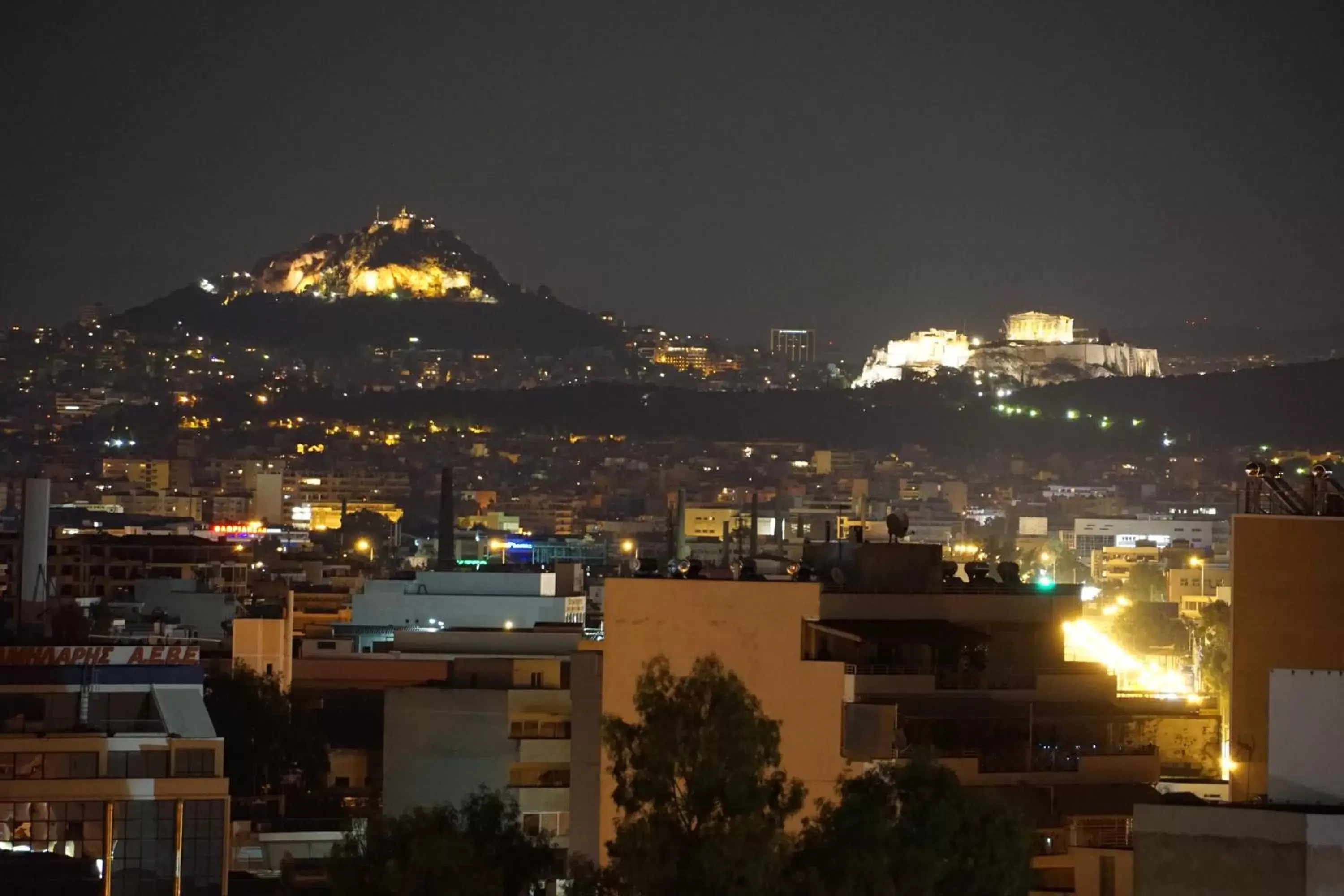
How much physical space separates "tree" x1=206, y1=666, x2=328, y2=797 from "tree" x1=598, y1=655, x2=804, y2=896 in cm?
2316

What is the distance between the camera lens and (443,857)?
53.3 ft

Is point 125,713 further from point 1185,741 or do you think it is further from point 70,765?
point 1185,741

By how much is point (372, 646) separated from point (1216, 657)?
15144 mm

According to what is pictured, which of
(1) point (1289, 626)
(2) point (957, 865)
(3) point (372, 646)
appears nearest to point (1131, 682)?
(3) point (372, 646)

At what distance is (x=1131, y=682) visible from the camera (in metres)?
48.4

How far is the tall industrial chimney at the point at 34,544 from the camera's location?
65688mm

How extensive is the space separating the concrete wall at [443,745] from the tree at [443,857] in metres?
10.8

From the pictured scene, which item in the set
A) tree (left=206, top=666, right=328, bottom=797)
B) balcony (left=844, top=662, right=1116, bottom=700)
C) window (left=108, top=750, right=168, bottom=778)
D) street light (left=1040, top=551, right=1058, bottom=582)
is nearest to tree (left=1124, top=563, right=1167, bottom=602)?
street light (left=1040, top=551, right=1058, bottom=582)

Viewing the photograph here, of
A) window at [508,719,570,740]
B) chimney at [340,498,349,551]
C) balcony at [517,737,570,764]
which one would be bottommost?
balcony at [517,737,570,764]

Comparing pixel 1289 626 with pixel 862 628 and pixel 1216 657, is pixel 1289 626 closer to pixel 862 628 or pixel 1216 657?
pixel 862 628

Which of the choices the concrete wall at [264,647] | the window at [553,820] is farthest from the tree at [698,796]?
the concrete wall at [264,647]

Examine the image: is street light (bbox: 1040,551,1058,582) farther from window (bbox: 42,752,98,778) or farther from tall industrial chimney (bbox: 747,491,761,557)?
window (bbox: 42,752,98,778)

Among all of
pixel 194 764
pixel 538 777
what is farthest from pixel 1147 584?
pixel 194 764

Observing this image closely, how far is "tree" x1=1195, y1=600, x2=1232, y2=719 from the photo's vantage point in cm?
4872
